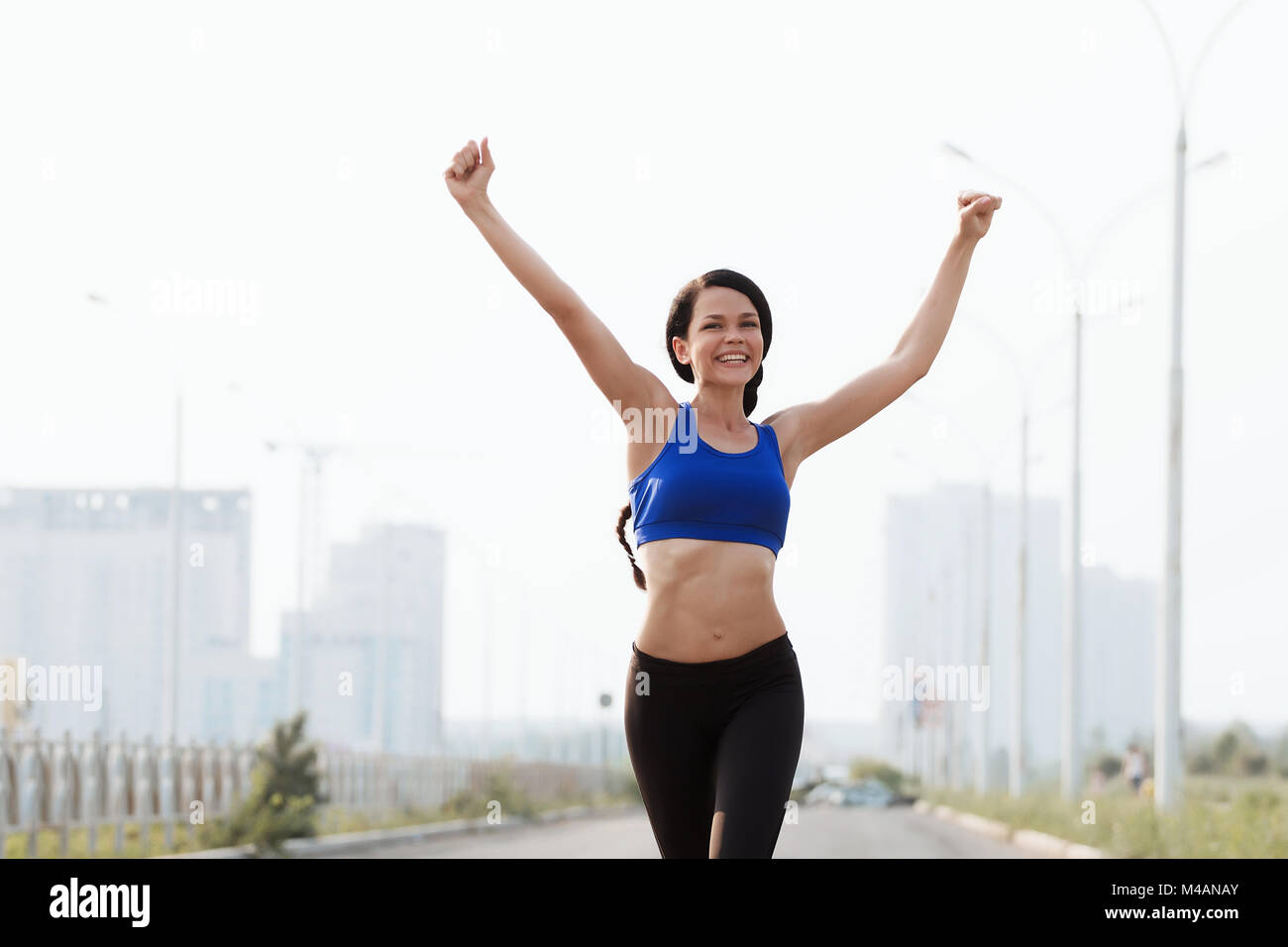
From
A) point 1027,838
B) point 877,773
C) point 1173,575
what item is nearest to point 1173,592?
point 1173,575

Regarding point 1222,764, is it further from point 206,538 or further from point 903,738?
point 206,538

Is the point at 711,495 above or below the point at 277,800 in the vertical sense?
above

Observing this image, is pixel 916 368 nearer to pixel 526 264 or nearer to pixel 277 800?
pixel 526 264

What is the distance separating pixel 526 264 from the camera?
433 centimetres

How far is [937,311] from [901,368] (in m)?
0.22

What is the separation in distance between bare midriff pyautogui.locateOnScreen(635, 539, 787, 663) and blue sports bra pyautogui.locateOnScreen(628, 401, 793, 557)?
0.10 feet

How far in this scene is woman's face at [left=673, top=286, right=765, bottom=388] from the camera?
453cm

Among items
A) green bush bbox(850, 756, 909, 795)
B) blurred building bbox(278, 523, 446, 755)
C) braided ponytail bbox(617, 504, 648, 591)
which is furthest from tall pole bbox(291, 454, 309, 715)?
green bush bbox(850, 756, 909, 795)

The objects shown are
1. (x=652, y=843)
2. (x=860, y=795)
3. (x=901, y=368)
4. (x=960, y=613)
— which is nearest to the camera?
(x=901, y=368)

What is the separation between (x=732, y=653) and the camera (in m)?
4.44

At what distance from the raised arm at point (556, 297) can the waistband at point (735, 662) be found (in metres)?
0.56

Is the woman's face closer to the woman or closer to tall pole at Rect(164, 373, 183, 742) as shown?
the woman

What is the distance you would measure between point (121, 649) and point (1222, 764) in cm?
4072
